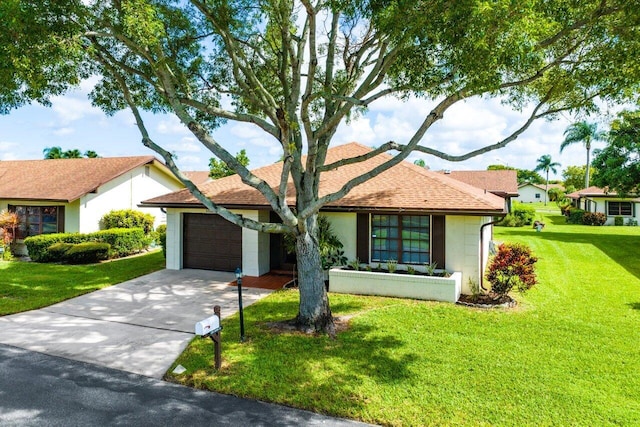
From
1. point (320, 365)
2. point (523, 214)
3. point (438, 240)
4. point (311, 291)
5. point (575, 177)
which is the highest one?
point (575, 177)

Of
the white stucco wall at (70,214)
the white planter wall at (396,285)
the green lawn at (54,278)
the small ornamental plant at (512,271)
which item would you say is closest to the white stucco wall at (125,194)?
the white stucco wall at (70,214)

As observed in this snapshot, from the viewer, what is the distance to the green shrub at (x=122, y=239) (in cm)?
1823

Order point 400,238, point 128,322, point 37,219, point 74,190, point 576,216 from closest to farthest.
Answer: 1. point 128,322
2. point 400,238
3. point 74,190
4. point 37,219
5. point 576,216

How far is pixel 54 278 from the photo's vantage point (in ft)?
44.8

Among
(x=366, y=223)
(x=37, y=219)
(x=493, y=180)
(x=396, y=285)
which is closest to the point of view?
(x=396, y=285)

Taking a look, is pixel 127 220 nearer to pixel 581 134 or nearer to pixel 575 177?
pixel 581 134

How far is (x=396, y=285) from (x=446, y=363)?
14.5 ft

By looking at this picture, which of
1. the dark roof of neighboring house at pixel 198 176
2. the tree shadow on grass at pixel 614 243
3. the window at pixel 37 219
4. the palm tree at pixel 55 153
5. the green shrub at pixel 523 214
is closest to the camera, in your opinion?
the tree shadow on grass at pixel 614 243

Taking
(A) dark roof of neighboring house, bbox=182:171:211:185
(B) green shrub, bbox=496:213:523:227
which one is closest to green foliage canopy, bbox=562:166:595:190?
(B) green shrub, bbox=496:213:523:227

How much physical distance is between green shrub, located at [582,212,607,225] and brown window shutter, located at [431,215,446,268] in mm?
30844

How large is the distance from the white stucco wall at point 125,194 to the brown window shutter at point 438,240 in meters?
16.3

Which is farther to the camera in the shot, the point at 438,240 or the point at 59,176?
the point at 59,176

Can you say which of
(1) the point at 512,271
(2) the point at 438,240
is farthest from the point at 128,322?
(1) the point at 512,271

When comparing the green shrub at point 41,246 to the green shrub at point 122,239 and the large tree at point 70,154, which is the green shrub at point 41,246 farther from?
the large tree at point 70,154
